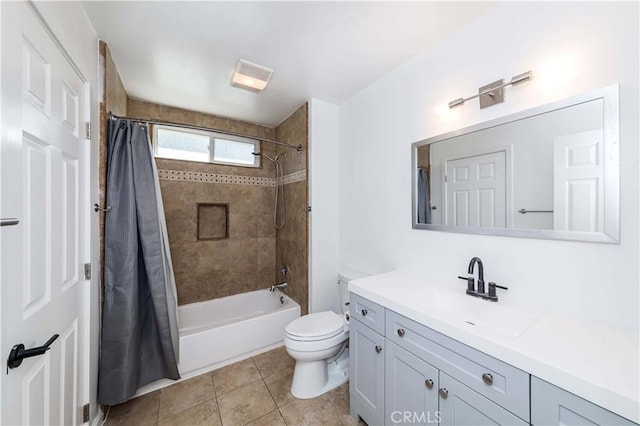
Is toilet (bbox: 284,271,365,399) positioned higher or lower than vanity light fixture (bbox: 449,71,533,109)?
lower

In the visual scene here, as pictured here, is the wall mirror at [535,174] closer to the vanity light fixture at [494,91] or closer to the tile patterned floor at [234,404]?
the vanity light fixture at [494,91]

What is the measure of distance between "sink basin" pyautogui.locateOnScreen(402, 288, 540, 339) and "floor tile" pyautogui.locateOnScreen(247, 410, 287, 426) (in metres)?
1.13

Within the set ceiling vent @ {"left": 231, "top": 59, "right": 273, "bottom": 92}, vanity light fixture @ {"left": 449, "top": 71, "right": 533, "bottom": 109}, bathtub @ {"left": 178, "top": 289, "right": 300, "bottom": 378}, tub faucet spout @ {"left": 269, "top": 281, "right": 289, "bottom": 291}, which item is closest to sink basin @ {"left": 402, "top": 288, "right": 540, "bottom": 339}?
vanity light fixture @ {"left": 449, "top": 71, "right": 533, "bottom": 109}

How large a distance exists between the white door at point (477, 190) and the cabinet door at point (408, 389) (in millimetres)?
836

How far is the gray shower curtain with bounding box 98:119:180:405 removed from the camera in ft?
5.06

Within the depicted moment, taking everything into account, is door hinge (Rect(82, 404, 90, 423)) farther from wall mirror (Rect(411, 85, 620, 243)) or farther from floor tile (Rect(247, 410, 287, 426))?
wall mirror (Rect(411, 85, 620, 243))

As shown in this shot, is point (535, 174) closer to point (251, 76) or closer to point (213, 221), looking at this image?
point (251, 76)

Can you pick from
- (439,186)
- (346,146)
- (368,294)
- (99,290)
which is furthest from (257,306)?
(439,186)

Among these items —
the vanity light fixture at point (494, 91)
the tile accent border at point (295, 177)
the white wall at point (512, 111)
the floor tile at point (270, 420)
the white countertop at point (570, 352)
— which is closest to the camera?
the white countertop at point (570, 352)

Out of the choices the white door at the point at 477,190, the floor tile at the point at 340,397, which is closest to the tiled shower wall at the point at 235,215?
the floor tile at the point at 340,397

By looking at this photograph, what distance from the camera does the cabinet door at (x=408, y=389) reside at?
→ 1.07 metres

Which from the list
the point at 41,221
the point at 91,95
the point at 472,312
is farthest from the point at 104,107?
the point at 472,312

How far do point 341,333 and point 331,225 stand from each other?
3.46 ft

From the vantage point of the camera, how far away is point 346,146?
240 centimetres
